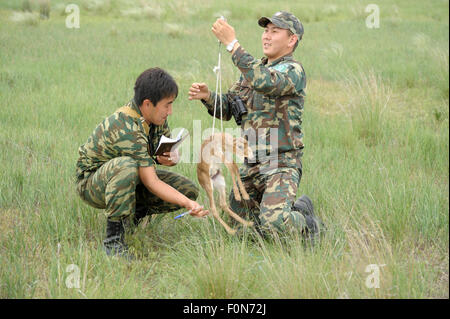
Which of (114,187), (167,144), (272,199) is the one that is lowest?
(272,199)

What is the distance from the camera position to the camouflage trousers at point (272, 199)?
12.4ft

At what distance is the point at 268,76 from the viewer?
359 centimetres

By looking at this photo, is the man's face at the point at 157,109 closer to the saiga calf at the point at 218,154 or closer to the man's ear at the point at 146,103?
the man's ear at the point at 146,103

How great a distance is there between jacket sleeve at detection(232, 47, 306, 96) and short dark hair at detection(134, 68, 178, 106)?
1.48 feet

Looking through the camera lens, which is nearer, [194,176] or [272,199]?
[272,199]

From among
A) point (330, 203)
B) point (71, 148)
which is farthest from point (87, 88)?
point (330, 203)

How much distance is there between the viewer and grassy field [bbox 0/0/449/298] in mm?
3111

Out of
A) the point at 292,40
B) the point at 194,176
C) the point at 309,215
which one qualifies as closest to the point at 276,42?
the point at 292,40

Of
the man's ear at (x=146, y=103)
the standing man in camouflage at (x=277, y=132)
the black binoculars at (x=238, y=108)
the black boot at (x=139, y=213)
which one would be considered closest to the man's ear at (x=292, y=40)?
the standing man in camouflage at (x=277, y=132)

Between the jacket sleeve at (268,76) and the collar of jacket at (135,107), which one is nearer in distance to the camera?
the jacket sleeve at (268,76)

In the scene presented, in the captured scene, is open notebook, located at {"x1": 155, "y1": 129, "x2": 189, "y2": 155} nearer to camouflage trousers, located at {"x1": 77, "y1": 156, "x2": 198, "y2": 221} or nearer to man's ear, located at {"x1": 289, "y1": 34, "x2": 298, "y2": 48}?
camouflage trousers, located at {"x1": 77, "y1": 156, "x2": 198, "y2": 221}

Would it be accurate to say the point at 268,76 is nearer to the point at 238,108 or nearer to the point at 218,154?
the point at 238,108

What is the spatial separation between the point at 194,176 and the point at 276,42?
1.55 metres

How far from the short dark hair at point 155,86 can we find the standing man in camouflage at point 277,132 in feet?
1.15
